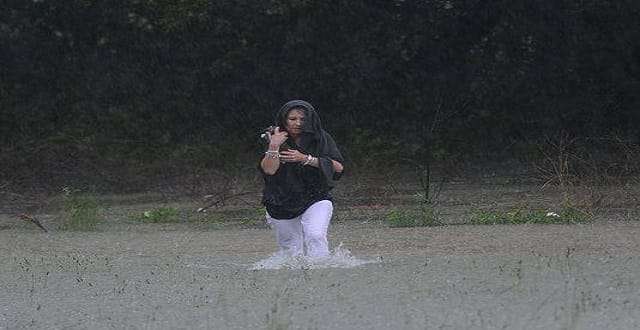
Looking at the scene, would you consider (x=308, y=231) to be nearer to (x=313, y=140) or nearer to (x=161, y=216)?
(x=313, y=140)

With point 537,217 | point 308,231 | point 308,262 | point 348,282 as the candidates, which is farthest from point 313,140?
point 537,217

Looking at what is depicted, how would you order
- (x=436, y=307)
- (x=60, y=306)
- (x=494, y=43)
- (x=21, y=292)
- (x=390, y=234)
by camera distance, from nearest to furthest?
(x=436, y=307), (x=60, y=306), (x=21, y=292), (x=390, y=234), (x=494, y=43)

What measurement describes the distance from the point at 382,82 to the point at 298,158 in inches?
543

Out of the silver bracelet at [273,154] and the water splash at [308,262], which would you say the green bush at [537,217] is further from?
the silver bracelet at [273,154]

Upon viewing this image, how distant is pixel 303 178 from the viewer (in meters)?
11.0

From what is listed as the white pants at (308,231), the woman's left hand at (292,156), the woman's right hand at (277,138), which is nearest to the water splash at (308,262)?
the white pants at (308,231)

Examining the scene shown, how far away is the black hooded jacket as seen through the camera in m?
10.9

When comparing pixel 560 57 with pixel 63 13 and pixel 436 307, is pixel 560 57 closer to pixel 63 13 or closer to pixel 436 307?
pixel 63 13

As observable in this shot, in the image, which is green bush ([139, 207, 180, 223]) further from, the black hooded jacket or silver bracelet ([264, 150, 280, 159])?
silver bracelet ([264, 150, 280, 159])

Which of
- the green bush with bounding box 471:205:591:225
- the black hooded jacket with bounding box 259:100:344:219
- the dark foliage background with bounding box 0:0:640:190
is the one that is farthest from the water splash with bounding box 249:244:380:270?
the dark foliage background with bounding box 0:0:640:190

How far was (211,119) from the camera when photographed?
2472 cm

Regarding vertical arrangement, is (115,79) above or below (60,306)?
below

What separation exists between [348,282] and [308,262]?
1.10 meters

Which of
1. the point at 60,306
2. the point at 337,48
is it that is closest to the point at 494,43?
the point at 337,48
